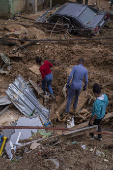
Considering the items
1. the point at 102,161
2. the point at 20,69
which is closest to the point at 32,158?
the point at 102,161

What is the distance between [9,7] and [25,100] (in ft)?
29.7

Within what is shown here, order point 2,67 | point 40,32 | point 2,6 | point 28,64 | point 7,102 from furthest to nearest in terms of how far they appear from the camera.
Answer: point 2,6 → point 40,32 → point 28,64 → point 2,67 → point 7,102

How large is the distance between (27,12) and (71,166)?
1277 centimetres

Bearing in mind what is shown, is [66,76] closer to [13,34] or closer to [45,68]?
[45,68]

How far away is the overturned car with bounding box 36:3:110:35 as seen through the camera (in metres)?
10.0

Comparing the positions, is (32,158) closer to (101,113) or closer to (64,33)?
(101,113)

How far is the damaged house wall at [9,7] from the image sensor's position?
1250 centimetres

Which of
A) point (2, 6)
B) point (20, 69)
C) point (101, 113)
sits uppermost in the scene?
point (2, 6)

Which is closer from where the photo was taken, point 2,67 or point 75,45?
point 2,67

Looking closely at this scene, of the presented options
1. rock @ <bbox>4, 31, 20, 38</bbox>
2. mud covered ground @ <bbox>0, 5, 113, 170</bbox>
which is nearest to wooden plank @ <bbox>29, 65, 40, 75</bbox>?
mud covered ground @ <bbox>0, 5, 113, 170</bbox>

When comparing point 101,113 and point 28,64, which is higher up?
point 101,113

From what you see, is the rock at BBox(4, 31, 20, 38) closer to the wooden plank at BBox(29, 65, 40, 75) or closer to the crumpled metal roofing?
the wooden plank at BBox(29, 65, 40, 75)

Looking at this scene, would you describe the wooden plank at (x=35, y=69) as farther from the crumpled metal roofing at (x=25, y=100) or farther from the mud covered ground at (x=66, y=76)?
the crumpled metal roofing at (x=25, y=100)

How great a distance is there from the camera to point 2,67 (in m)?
7.80
